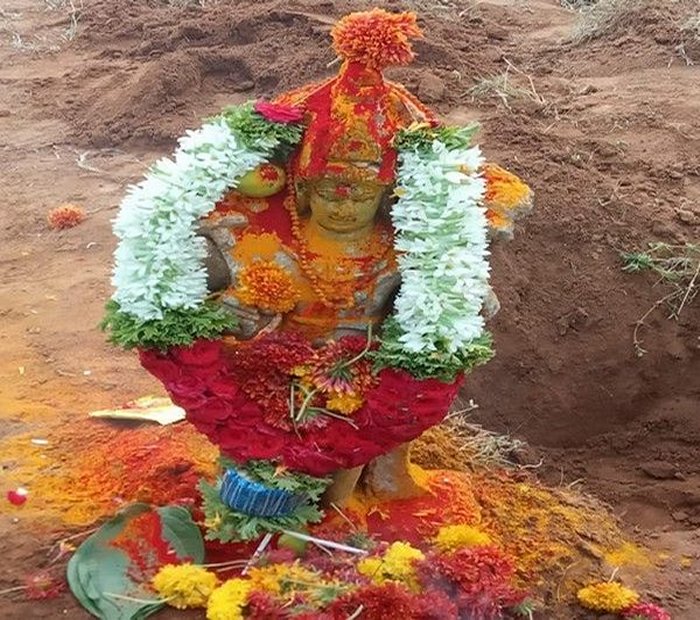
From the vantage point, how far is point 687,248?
566cm

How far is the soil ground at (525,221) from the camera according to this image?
4.87 meters

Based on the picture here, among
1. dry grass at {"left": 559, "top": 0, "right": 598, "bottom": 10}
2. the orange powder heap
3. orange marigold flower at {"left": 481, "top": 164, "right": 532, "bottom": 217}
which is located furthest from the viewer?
dry grass at {"left": 559, "top": 0, "right": 598, "bottom": 10}

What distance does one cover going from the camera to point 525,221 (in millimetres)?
5730

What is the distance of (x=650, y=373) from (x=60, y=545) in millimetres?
2976

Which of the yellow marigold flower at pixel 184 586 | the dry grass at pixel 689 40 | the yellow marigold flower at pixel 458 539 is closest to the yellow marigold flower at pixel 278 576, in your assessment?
the yellow marigold flower at pixel 184 586

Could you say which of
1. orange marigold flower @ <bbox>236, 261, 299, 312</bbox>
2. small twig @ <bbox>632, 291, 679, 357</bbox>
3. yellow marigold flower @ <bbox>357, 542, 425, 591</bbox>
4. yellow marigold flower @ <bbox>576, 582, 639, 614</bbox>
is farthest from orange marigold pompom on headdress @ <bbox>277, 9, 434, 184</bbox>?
small twig @ <bbox>632, 291, 679, 357</bbox>

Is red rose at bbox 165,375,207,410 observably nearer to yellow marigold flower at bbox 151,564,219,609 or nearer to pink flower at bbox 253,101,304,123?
yellow marigold flower at bbox 151,564,219,609

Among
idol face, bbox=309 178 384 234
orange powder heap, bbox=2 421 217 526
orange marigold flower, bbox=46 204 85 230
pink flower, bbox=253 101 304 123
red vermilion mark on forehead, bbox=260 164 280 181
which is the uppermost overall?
pink flower, bbox=253 101 304 123

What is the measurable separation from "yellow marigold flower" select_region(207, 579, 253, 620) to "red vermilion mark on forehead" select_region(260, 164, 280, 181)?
114cm

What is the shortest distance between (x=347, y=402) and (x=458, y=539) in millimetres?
574

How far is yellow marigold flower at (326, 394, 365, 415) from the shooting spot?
134 inches

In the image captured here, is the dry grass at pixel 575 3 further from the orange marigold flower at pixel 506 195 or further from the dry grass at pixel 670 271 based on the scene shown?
the orange marigold flower at pixel 506 195

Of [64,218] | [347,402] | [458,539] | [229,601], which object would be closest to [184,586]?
[229,601]

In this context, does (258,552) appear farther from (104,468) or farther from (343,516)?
(104,468)
